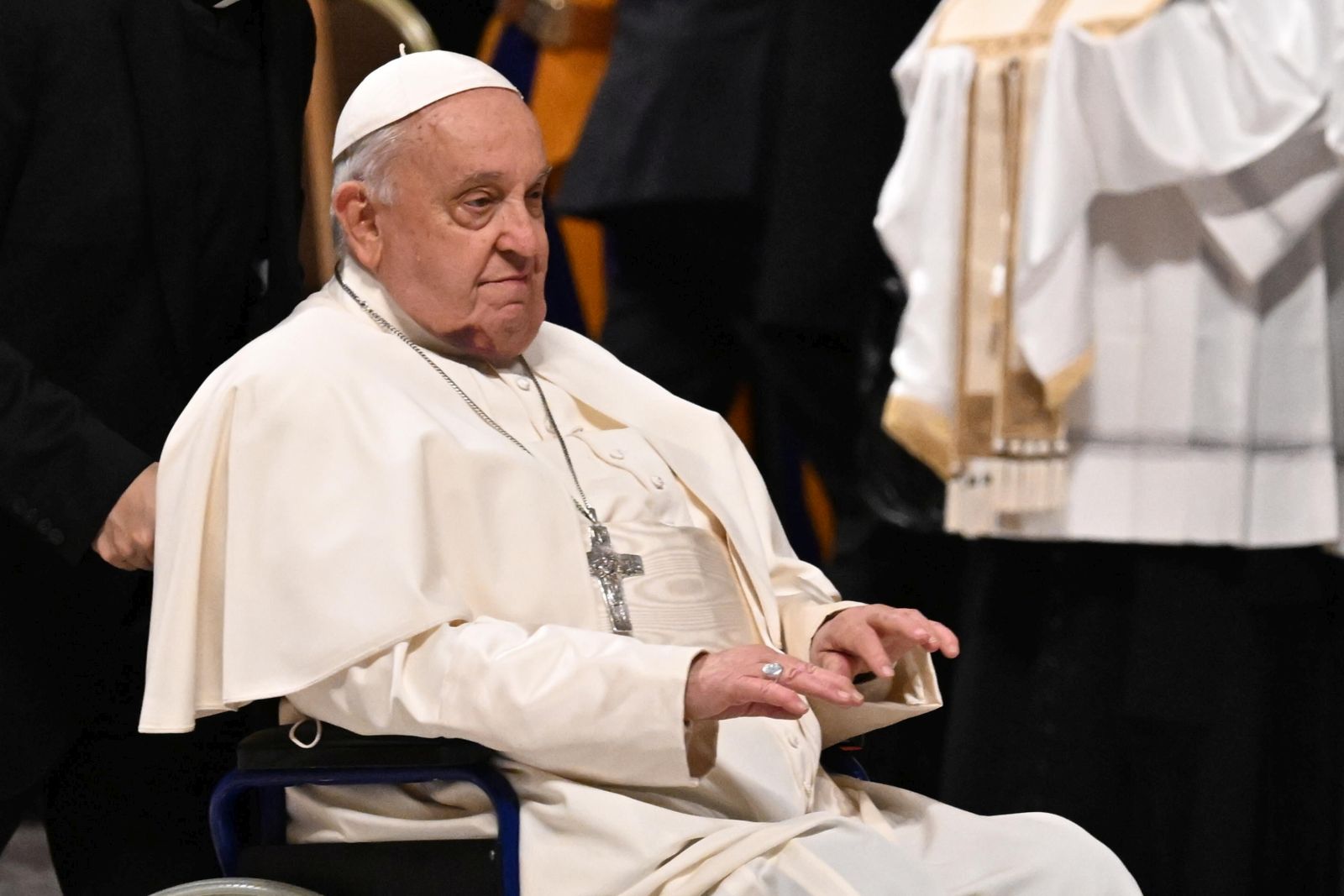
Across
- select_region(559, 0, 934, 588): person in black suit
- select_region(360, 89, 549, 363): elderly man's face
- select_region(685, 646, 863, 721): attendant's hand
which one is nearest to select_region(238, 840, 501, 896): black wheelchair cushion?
select_region(685, 646, 863, 721): attendant's hand

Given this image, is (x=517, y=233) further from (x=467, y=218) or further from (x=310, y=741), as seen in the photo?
(x=310, y=741)

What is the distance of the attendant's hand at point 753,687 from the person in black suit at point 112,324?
878 millimetres

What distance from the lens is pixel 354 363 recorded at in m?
2.77

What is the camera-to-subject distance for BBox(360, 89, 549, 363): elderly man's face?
2779mm

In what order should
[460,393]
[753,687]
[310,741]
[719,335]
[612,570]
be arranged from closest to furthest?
[753,687] < [310,741] < [612,570] < [460,393] < [719,335]

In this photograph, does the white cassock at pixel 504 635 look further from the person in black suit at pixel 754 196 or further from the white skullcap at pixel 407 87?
the person in black suit at pixel 754 196

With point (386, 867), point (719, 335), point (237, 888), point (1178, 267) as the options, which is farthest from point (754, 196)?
point (237, 888)

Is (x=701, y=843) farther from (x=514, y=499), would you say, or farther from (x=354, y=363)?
(x=354, y=363)

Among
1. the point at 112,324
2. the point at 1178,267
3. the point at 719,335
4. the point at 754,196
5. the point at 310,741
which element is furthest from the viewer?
the point at 719,335

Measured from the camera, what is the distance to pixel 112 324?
312cm

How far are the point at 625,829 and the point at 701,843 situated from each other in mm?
98

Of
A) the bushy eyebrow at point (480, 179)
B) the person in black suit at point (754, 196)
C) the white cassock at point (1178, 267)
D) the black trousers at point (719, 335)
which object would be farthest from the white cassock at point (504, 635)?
the black trousers at point (719, 335)

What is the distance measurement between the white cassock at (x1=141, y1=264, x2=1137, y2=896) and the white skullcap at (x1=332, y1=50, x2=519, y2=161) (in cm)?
24

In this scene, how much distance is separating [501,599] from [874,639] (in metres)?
0.51
